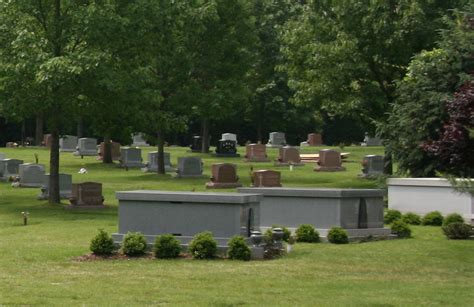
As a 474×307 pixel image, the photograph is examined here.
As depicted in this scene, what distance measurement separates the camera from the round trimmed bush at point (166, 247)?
844 inches

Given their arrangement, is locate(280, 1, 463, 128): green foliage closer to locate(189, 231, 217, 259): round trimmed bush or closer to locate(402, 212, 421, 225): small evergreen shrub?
locate(402, 212, 421, 225): small evergreen shrub

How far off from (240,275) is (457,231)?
356 inches

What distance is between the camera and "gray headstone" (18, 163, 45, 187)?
41.9 m

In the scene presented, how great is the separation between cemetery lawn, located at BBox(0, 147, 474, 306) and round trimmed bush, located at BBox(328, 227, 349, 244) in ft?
1.21

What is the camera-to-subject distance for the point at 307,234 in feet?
81.1

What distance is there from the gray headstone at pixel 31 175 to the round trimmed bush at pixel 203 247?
21620 millimetres

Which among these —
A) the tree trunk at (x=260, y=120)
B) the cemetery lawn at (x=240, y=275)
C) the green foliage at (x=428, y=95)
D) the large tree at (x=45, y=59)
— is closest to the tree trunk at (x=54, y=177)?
the large tree at (x=45, y=59)

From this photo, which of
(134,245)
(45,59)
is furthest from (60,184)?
(134,245)

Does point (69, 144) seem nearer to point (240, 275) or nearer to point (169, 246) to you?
point (169, 246)

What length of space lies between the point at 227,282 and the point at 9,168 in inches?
1147

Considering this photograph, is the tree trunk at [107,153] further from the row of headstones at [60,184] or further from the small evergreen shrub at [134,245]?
the small evergreen shrub at [134,245]

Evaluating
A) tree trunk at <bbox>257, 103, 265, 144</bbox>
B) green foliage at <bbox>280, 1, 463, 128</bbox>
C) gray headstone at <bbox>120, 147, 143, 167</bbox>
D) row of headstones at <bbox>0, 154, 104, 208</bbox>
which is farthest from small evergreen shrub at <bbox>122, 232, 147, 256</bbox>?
tree trunk at <bbox>257, 103, 265, 144</bbox>

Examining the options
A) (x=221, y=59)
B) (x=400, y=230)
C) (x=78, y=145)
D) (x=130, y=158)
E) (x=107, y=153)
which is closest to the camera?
(x=400, y=230)

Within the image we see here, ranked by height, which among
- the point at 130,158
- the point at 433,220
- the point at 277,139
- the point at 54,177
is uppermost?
the point at 277,139
